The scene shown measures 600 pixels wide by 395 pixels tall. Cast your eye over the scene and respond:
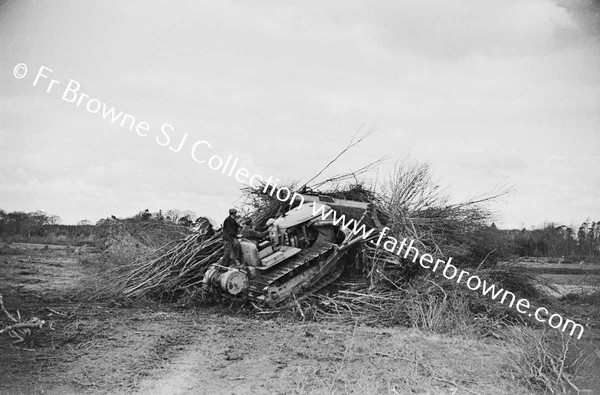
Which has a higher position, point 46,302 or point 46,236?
point 46,302

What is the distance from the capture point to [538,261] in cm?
2789

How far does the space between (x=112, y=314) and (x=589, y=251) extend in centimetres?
2841

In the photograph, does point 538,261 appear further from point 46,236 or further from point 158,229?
point 46,236

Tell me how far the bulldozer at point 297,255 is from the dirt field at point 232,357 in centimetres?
62

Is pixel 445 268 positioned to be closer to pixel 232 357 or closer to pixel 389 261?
pixel 389 261

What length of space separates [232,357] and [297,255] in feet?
12.4

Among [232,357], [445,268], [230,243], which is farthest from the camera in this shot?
[230,243]

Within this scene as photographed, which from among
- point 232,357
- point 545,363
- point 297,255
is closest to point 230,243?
point 297,255

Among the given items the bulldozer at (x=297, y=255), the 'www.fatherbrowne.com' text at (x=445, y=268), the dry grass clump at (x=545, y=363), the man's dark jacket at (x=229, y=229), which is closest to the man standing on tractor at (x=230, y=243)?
the man's dark jacket at (x=229, y=229)

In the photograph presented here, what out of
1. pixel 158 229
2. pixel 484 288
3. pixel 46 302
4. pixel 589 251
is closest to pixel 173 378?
pixel 46 302

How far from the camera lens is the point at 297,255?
10.8 m

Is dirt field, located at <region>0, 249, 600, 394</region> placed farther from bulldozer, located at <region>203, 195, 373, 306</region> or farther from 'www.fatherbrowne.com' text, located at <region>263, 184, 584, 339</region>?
'www.fatherbrowne.com' text, located at <region>263, 184, 584, 339</region>

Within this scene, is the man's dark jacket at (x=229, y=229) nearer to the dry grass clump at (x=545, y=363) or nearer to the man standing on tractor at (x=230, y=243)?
the man standing on tractor at (x=230, y=243)

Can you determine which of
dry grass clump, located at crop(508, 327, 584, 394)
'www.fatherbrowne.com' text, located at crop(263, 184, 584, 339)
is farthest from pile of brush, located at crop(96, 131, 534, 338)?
dry grass clump, located at crop(508, 327, 584, 394)
